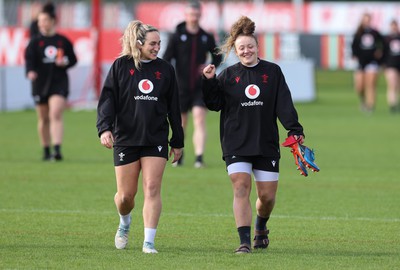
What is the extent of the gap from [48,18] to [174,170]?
303cm

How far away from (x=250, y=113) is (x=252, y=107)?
6cm

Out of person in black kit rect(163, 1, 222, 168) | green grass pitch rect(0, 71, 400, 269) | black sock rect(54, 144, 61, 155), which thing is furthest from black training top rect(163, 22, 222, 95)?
black sock rect(54, 144, 61, 155)

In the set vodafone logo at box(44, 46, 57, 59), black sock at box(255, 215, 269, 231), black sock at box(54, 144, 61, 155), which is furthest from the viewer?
black sock at box(54, 144, 61, 155)

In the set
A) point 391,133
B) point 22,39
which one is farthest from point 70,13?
point 391,133

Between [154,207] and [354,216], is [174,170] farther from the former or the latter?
[154,207]

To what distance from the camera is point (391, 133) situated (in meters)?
22.8

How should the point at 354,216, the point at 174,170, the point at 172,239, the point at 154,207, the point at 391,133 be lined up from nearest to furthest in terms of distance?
the point at 154,207 < the point at 172,239 < the point at 354,216 < the point at 174,170 < the point at 391,133

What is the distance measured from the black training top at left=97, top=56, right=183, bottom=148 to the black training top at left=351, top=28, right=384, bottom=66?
19221mm

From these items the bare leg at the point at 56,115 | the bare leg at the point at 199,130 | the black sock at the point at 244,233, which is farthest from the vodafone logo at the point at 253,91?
the bare leg at the point at 56,115

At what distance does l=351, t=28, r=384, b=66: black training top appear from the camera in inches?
1102

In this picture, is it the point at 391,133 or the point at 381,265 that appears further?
the point at 391,133

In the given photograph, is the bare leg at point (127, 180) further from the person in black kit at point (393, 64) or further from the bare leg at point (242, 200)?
the person in black kit at point (393, 64)

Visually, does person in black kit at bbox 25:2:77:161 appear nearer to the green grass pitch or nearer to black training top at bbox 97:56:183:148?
the green grass pitch

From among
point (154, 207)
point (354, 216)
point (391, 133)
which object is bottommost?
point (391, 133)
